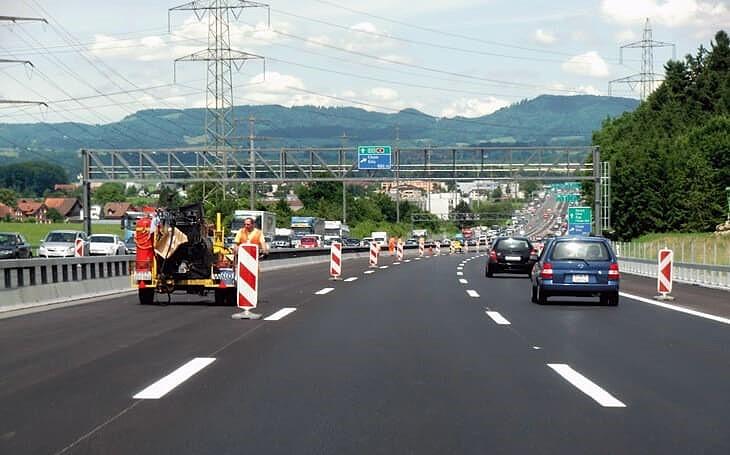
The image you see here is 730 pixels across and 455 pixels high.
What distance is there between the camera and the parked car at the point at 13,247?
4534 centimetres

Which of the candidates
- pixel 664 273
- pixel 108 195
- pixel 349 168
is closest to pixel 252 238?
pixel 664 273

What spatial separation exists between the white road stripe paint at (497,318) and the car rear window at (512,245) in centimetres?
1912

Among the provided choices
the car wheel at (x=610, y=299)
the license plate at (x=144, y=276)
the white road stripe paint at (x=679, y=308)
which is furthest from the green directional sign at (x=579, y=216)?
the license plate at (x=144, y=276)

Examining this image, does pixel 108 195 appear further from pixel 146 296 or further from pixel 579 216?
pixel 146 296

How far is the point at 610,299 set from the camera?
23.7m

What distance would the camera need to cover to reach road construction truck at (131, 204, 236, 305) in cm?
2214

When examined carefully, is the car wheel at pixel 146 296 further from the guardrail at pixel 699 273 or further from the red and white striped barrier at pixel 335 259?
the guardrail at pixel 699 273

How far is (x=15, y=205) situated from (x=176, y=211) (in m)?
157

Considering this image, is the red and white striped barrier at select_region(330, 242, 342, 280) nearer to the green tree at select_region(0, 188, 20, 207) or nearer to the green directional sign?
the green directional sign

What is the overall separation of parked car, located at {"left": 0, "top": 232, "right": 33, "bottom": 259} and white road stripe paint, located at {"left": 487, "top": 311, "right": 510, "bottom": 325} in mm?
29473

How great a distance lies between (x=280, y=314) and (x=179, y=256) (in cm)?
358

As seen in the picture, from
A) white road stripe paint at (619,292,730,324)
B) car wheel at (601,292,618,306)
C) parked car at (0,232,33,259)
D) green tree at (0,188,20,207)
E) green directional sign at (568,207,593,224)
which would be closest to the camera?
white road stripe paint at (619,292,730,324)

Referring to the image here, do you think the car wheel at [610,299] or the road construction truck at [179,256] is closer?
the road construction truck at [179,256]

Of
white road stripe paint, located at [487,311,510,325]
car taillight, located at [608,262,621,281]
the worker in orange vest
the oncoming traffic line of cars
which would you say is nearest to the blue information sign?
the oncoming traffic line of cars
